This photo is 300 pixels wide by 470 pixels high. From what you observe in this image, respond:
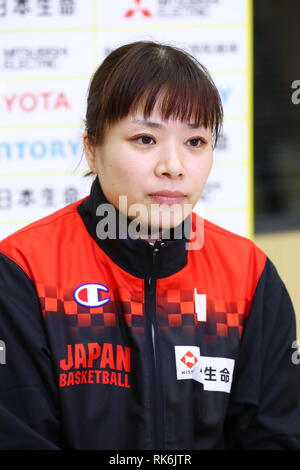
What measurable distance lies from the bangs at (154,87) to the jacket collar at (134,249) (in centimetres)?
19

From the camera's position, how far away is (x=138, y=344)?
191 centimetres

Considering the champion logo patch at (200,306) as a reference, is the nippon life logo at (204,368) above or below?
below

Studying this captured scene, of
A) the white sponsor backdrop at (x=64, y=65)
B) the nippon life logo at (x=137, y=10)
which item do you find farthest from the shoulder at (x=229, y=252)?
the nippon life logo at (x=137, y=10)

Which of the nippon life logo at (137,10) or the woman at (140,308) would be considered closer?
the woman at (140,308)

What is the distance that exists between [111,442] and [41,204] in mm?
1463

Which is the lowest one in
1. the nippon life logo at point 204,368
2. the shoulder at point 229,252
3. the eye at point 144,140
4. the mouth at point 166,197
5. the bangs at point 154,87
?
the nippon life logo at point 204,368

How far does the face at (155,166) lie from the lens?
188 cm

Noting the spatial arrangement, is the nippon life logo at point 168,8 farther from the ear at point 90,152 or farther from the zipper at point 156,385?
the zipper at point 156,385

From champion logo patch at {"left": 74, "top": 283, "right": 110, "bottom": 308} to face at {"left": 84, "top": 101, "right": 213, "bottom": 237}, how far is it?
198mm

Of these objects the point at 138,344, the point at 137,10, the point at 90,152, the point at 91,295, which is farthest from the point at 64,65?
the point at 138,344

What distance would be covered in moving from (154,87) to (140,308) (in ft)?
1.79

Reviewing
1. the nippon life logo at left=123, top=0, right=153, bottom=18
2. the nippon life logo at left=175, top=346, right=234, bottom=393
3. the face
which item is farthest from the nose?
the nippon life logo at left=123, top=0, right=153, bottom=18

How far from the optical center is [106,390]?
1916 mm

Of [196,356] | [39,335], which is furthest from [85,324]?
[196,356]
